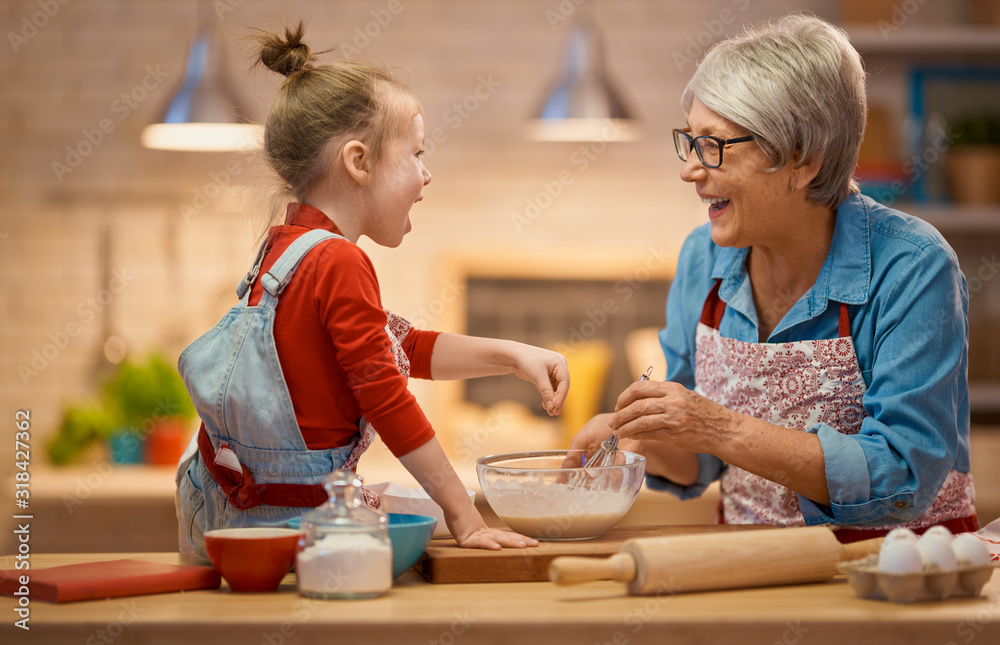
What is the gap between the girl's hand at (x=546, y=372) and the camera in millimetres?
1323

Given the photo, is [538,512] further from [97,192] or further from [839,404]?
[97,192]

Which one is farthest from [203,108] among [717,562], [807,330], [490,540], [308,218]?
[717,562]

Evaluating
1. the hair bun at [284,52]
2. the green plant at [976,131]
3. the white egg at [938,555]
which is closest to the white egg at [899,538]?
the white egg at [938,555]

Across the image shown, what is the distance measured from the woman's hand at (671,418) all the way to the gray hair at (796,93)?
1.28 feet

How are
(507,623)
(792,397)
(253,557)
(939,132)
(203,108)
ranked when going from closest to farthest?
(507,623) < (253,557) < (792,397) < (203,108) < (939,132)

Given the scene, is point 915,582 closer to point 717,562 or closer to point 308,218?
point 717,562

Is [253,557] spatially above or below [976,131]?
below

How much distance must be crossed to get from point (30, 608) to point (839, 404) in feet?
3.59

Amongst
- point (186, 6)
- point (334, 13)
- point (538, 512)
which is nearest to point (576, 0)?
point (334, 13)

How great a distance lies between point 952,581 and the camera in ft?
3.27

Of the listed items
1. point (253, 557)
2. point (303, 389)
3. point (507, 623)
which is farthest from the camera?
point (303, 389)

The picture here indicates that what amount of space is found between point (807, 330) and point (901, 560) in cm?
58

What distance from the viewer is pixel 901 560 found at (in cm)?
98

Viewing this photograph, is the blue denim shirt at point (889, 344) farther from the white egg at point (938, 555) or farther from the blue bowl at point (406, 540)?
the blue bowl at point (406, 540)
